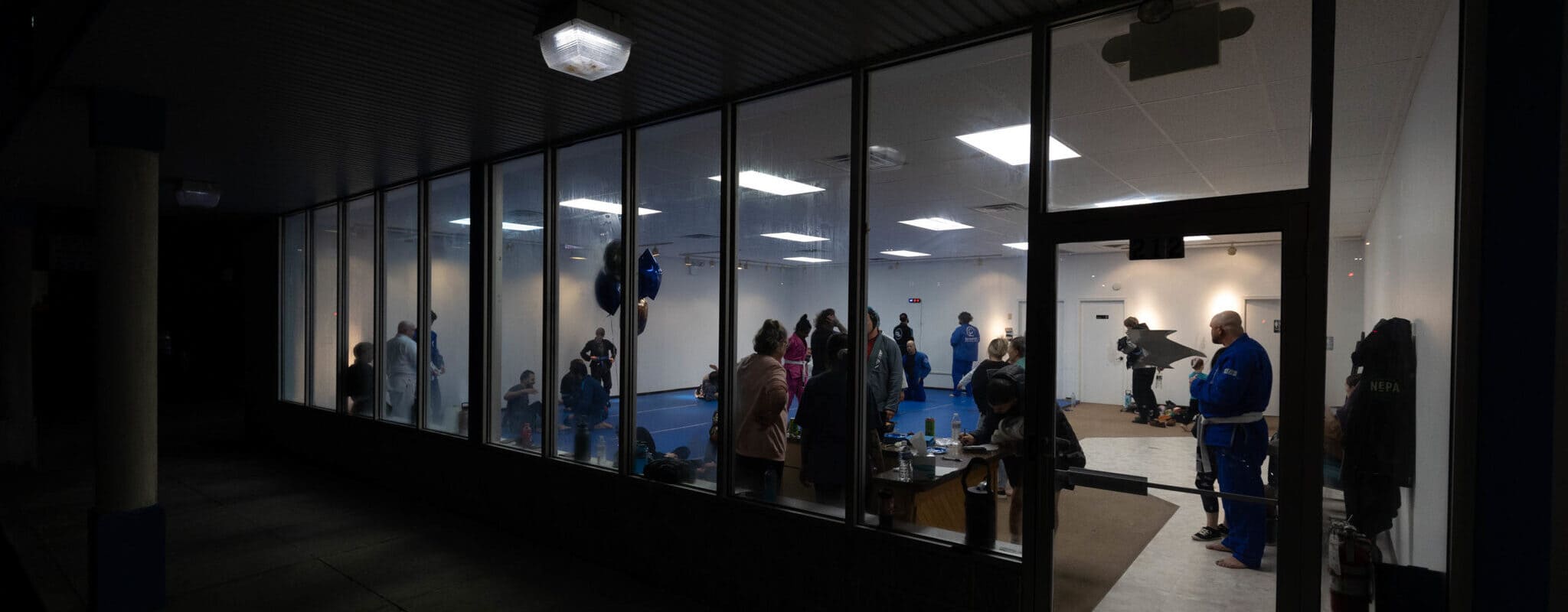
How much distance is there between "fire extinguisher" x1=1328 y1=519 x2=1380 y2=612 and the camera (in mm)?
2561

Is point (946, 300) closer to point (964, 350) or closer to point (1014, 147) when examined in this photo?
point (964, 350)

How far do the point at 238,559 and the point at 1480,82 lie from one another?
22.0 ft

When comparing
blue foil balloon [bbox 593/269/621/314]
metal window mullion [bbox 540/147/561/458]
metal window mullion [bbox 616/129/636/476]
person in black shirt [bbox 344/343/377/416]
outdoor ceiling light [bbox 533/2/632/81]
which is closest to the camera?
outdoor ceiling light [bbox 533/2/632/81]

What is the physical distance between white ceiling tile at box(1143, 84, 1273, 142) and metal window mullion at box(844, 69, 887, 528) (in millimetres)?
1251

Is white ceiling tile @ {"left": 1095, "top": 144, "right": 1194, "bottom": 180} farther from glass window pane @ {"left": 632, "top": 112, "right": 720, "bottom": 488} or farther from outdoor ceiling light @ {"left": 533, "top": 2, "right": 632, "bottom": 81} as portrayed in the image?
glass window pane @ {"left": 632, "top": 112, "right": 720, "bottom": 488}

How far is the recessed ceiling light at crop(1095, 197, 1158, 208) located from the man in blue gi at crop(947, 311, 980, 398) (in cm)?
77

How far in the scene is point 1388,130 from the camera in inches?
118

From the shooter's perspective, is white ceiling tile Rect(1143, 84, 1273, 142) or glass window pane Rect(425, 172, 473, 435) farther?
glass window pane Rect(425, 172, 473, 435)

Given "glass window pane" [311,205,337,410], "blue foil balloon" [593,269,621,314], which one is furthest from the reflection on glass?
"glass window pane" [311,205,337,410]

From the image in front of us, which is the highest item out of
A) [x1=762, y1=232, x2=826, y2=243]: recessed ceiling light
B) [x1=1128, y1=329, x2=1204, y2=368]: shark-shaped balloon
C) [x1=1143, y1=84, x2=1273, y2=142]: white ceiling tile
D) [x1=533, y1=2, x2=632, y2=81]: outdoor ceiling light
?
[x1=533, y1=2, x2=632, y2=81]: outdoor ceiling light

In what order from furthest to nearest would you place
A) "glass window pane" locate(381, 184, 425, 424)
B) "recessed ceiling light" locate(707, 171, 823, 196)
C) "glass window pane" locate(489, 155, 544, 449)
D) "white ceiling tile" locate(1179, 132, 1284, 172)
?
"glass window pane" locate(381, 184, 425, 424) < "glass window pane" locate(489, 155, 544, 449) < "recessed ceiling light" locate(707, 171, 823, 196) < "white ceiling tile" locate(1179, 132, 1284, 172)

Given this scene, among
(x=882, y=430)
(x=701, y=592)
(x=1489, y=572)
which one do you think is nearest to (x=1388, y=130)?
(x=1489, y=572)

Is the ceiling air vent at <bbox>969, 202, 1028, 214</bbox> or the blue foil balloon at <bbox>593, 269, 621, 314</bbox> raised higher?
the ceiling air vent at <bbox>969, 202, 1028, 214</bbox>

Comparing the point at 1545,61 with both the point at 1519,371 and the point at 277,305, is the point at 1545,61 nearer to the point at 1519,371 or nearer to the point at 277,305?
the point at 1519,371
